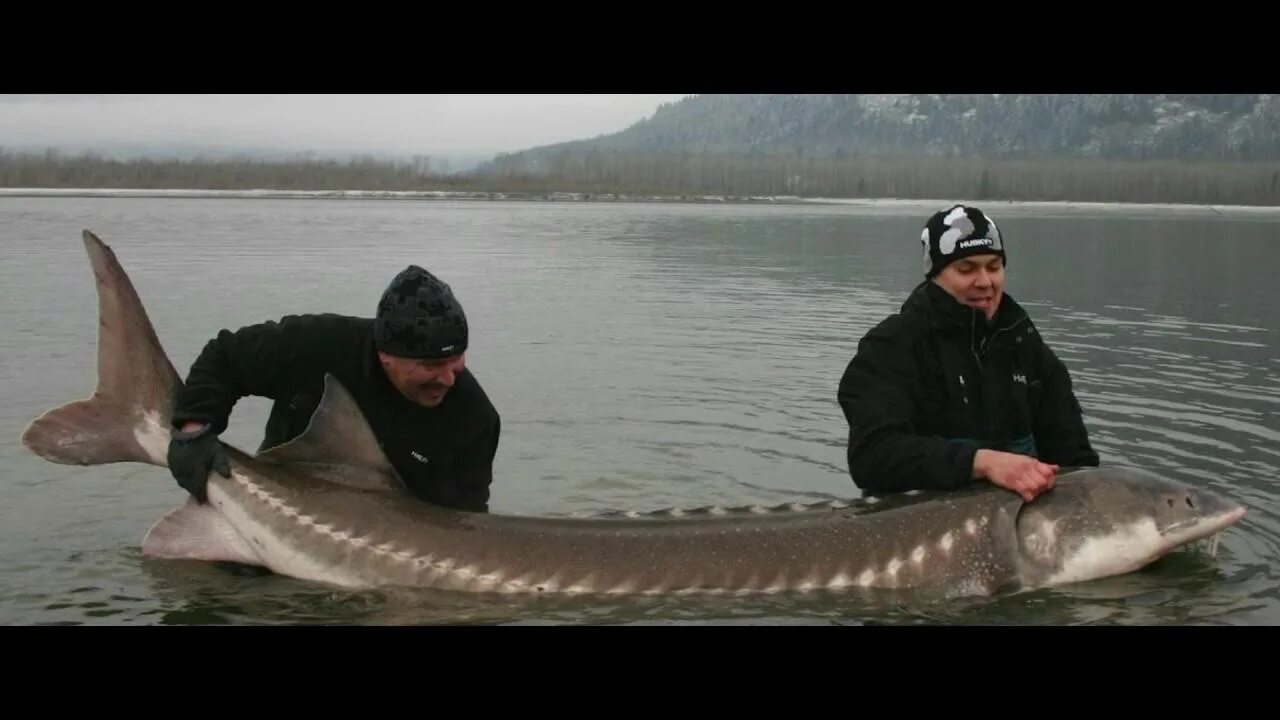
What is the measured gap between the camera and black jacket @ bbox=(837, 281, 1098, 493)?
5414 millimetres

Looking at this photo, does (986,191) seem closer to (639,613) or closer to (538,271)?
(538,271)

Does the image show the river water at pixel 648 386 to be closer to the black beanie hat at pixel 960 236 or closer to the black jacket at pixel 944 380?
the black jacket at pixel 944 380

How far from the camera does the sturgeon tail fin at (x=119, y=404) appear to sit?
16.9 ft

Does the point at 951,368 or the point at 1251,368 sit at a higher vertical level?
the point at 951,368

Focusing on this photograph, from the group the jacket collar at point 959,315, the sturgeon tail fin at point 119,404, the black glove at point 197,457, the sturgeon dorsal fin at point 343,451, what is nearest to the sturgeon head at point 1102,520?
the jacket collar at point 959,315

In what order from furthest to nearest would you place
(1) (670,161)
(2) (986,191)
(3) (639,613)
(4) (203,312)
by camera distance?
1. (1) (670,161)
2. (2) (986,191)
3. (4) (203,312)
4. (3) (639,613)

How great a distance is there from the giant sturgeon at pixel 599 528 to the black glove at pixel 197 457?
4cm

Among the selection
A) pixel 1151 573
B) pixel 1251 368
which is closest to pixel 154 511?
pixel 1151 573

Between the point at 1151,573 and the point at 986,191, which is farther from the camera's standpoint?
→ the point at 986,191

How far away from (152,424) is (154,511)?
1.67m

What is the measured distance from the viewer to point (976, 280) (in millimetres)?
5340

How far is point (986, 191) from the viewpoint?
87.7 meters

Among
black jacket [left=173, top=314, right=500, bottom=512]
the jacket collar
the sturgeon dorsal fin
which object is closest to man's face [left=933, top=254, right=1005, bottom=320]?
the jacket collar

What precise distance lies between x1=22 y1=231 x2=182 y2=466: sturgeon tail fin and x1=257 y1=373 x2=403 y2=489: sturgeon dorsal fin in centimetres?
51
